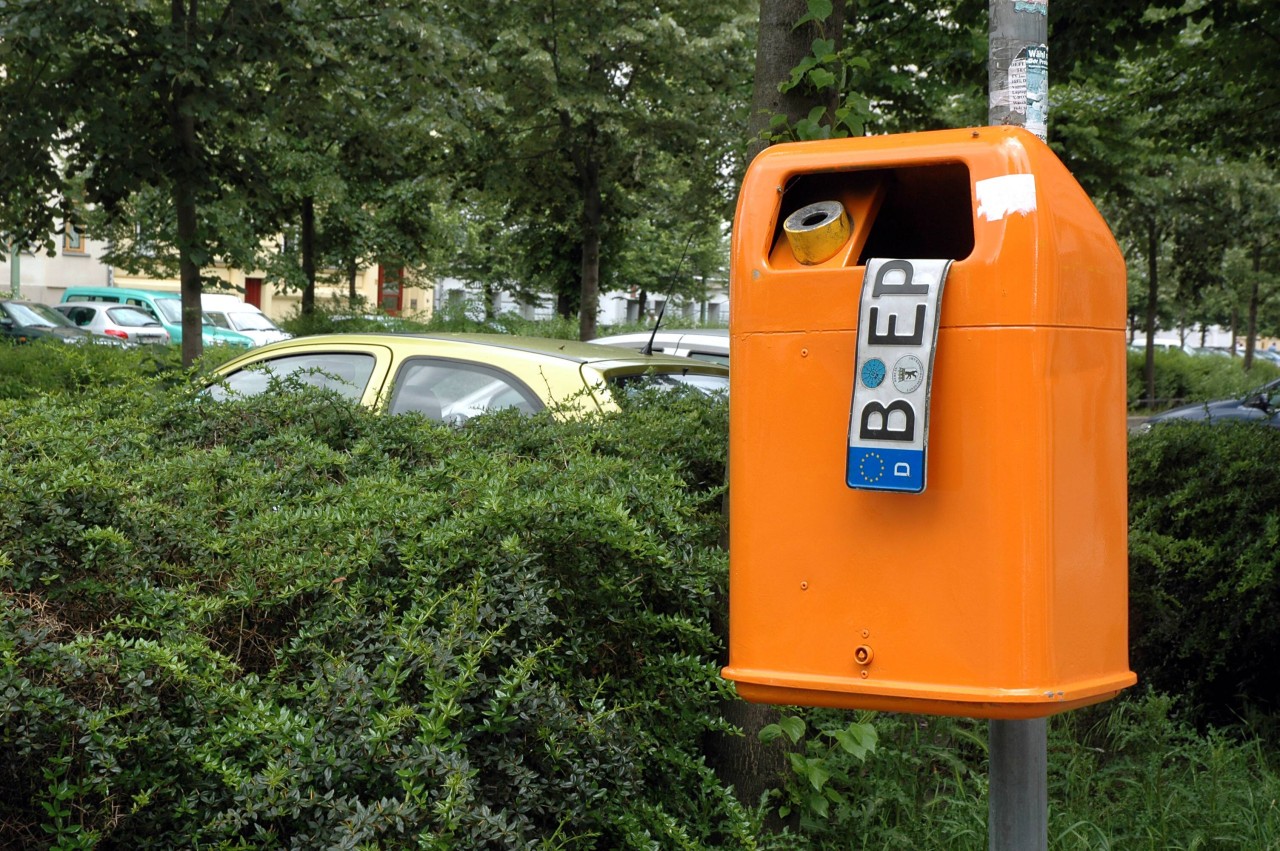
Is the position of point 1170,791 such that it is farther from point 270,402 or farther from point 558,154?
point 558,154

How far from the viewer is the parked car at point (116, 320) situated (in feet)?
93.3

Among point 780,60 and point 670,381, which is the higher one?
point 780,60

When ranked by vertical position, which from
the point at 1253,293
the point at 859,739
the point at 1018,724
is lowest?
the point at 859,739

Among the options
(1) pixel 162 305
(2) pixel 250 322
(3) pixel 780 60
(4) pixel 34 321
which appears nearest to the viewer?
(3) pixel 780 60

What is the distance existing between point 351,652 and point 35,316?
27212 mm

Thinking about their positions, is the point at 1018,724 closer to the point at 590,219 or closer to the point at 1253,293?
the point at 590,219

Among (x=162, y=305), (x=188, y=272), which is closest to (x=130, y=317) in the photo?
(x=162, y=305)

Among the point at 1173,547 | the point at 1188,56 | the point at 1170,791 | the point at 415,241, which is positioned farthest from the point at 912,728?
the point at 415,241

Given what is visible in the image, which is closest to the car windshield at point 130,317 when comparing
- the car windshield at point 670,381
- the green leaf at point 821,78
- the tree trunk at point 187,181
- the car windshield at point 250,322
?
the car windshield at point 250,322

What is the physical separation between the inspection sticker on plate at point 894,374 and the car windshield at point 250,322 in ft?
92.7

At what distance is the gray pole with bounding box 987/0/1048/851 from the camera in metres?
2.40

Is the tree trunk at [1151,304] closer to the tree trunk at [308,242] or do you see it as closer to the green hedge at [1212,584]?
the tree trunk at [308,242]

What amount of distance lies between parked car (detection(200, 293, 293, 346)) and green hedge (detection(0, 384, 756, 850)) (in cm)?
2593

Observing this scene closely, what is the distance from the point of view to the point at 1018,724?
2.41 metres
